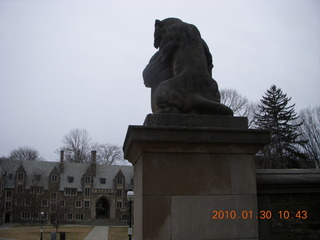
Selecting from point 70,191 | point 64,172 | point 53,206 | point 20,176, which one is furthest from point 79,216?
point 20,176

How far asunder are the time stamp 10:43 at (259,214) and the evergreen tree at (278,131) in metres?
32.9

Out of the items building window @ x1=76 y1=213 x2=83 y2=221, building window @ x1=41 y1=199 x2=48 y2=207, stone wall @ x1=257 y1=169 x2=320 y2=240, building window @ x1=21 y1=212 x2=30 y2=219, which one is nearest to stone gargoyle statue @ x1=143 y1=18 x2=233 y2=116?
stone wall @ x1=257 y1=169 x2=320 y2=240

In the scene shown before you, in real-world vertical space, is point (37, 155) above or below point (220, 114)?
above

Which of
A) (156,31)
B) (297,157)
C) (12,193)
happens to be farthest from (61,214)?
(156,31)

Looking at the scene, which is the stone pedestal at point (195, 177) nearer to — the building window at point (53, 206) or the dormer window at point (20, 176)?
the building window at point (53, 206)

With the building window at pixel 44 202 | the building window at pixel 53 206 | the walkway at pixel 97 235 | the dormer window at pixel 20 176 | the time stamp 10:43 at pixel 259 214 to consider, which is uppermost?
the dormer window at pixel 20 176

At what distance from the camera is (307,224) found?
15.3 ft

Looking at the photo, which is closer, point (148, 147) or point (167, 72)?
point (148, 147)

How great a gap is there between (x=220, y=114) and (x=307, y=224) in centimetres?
→ 198

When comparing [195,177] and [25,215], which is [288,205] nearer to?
[195,177]

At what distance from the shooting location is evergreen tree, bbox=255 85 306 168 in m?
36.9

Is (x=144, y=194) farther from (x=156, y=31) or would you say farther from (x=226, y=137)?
(x=156, y=31)

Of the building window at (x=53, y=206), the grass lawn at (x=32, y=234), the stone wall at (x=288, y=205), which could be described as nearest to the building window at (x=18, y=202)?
the building window at (x=53, y=206)

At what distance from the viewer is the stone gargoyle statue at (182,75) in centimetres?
459
